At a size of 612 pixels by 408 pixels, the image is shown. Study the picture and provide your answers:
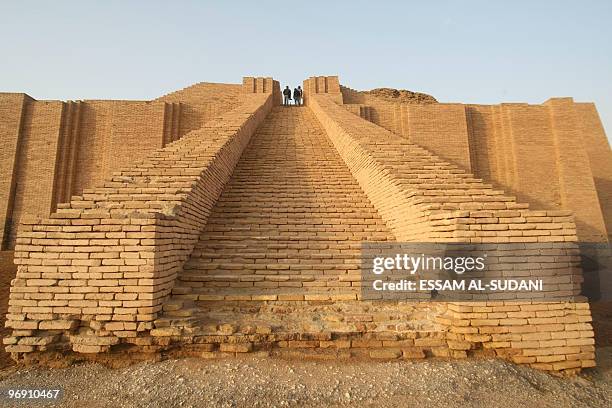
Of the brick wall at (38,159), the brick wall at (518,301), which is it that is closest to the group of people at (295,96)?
the brick wall at (38,159)

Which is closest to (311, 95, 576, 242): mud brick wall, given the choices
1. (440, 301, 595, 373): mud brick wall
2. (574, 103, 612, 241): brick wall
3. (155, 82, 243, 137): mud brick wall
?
(440, 301, 595, 373): mud brick wall

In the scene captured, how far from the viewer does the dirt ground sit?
2062mm

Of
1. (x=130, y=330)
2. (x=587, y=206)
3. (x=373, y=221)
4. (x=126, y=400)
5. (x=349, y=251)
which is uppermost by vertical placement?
(x=587, y=206)

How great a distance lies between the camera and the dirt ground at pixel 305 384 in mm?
2062

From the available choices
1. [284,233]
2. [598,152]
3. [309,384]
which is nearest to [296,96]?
[284,233]

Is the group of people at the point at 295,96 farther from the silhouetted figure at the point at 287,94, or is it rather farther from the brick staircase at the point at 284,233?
the brick staircase at the point at 284,233

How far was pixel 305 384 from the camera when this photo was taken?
2193 mm

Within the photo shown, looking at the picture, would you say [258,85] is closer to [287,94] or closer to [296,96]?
[296,96]

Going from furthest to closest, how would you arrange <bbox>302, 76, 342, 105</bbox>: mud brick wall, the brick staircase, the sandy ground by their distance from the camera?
<bbox>302, 76, 342, 105</bbox>: mud brick wall < the brick staircase < the sandy ground

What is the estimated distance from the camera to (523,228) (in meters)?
2.79

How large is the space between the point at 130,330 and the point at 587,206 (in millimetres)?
10591

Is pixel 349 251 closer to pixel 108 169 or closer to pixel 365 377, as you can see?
pixel 365 377

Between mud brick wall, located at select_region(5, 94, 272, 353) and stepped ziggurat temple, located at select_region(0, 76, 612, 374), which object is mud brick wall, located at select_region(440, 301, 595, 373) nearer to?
stepped ziggurat temple, located at select_region(0, 76, 612, 374)

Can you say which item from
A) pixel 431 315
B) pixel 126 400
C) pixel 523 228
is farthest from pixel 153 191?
pixel 523 228
